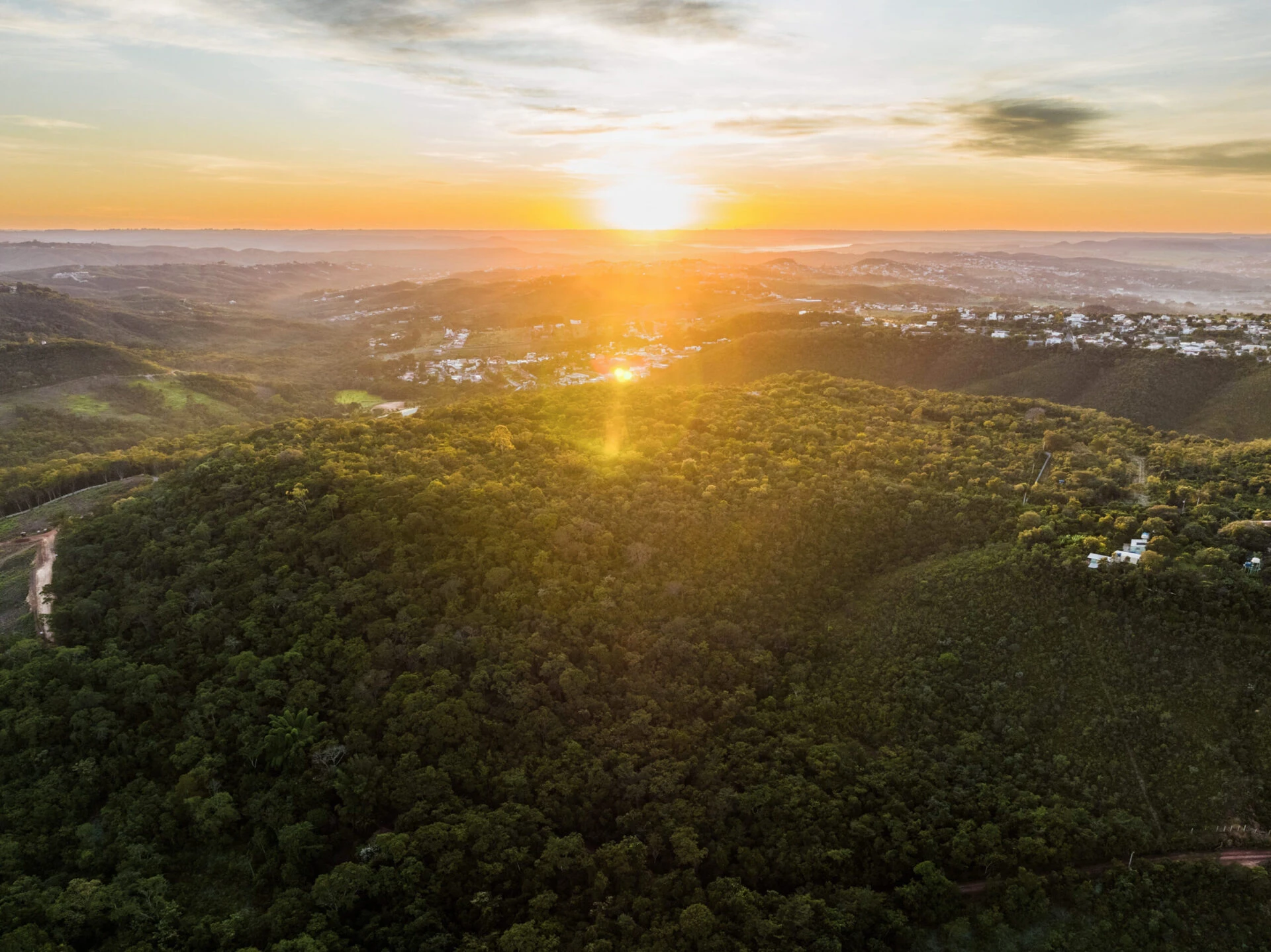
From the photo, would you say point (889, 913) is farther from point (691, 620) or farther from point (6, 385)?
point (6, 385)

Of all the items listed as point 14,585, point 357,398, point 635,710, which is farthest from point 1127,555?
point 357,398

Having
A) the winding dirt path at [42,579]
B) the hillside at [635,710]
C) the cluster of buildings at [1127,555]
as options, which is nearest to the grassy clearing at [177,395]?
the winding dirt path at [42,579]

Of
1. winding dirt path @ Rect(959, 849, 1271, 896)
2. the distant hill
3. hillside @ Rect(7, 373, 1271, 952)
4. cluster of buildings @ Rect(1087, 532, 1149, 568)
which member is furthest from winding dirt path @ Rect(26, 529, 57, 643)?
the distant hill

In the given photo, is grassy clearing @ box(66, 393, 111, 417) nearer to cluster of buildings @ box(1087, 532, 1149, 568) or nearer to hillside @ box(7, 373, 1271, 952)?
hillside @ box(7, 373, 1271, 952)

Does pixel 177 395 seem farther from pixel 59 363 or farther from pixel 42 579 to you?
pixel 42 579

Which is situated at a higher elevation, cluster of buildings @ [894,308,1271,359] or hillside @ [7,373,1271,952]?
cluster of buildings @ [894,308,1271,359]

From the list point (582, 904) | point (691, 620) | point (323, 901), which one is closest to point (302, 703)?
point (323, 901)

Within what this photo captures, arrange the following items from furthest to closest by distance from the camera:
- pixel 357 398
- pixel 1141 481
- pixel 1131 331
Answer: pixel 357 398 → pixel 1131 331 → pixel 1141 481
